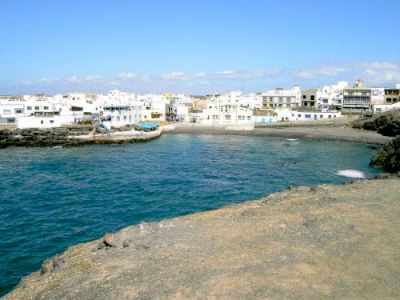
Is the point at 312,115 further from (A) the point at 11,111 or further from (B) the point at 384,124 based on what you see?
(A) the point at 11,111

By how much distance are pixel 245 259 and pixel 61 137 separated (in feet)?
178

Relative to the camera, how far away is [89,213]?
25.9m

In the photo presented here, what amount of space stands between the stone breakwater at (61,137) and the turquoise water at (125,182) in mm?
3717

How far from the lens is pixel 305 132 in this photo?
70.4m

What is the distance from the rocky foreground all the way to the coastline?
150 ft

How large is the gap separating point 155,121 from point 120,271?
251 feet

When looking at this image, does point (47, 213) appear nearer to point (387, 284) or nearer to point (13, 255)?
point (13, 255)

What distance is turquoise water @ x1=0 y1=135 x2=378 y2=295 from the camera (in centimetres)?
2236

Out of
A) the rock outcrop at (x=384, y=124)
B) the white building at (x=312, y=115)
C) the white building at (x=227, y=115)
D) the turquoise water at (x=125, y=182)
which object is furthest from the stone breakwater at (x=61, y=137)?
the rock outcrop at (x=384, y=124)

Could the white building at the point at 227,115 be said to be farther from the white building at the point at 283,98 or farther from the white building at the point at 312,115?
the white building at the point at 283,98

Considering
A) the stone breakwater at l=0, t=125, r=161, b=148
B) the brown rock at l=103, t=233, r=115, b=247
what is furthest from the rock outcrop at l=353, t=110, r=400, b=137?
the brown rock at l=103, t=233, r=115, b=247

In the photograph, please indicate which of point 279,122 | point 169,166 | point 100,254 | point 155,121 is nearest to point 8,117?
point 155,121

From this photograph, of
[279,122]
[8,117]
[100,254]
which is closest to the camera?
[100,254]

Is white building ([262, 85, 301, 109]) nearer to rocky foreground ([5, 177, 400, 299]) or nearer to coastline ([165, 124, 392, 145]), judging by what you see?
coastline ([165, 124, 392, 145])
